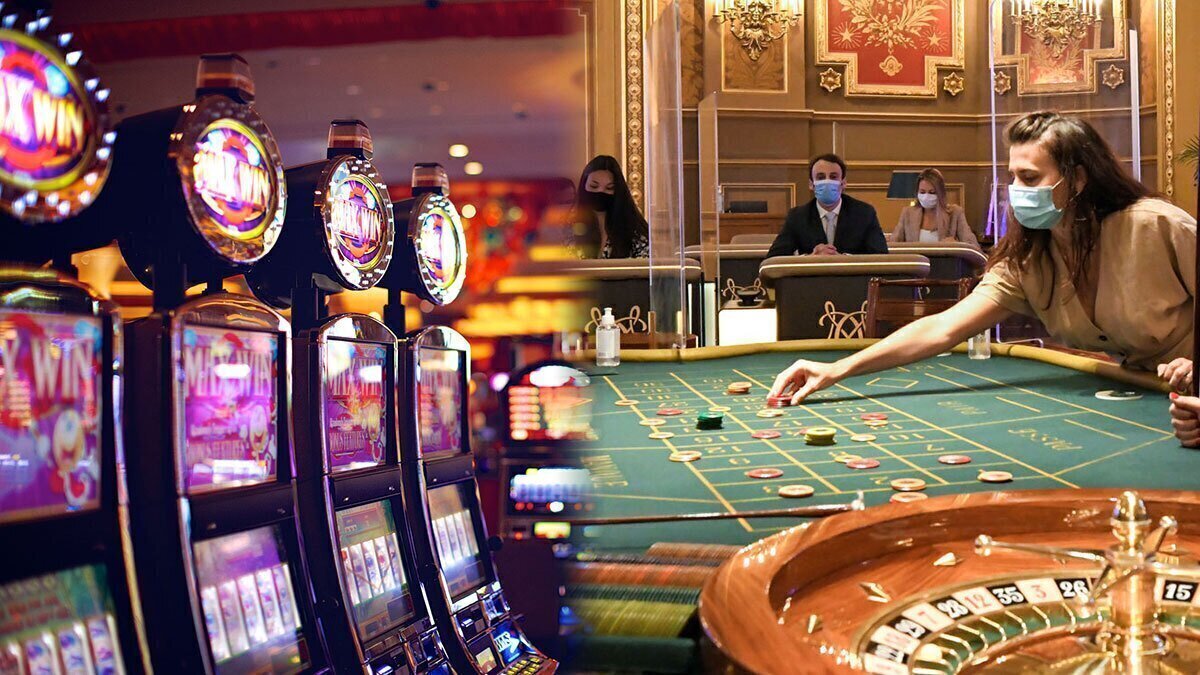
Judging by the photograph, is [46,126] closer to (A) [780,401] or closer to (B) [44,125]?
(B) [44,125]

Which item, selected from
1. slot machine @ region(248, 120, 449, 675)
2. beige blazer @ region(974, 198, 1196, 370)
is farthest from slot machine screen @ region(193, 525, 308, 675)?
beige blazer @ region(974, 198, 1196, 370)

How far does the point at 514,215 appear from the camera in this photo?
158 cm

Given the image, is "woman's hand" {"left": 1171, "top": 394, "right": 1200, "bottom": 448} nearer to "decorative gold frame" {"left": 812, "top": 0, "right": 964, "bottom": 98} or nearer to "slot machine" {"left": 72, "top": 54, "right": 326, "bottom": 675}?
"slot machine" {"left": 72, "top": 54, "right": 326, "bottom": 675}

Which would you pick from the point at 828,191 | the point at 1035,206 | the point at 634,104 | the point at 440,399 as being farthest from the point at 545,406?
the point at 634,104

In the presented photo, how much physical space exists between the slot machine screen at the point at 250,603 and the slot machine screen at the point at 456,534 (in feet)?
1.41

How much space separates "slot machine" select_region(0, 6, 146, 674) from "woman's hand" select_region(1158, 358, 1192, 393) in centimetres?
207

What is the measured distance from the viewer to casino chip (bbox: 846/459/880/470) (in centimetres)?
166

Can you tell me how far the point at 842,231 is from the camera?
6176 millimetres

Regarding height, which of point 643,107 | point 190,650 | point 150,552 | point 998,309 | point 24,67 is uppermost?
point 643,107

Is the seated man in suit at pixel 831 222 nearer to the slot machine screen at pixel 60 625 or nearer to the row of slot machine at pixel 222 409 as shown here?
the row of slot machine at pixel 222 409

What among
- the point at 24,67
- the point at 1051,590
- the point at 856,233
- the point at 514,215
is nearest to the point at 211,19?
the point at 24,67

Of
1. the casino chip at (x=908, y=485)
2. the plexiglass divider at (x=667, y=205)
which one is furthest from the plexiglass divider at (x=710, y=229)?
the casino chip at (x=908, y=485)

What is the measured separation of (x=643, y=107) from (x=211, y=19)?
7986 millimetres

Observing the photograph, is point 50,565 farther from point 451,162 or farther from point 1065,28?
point 1065,28
